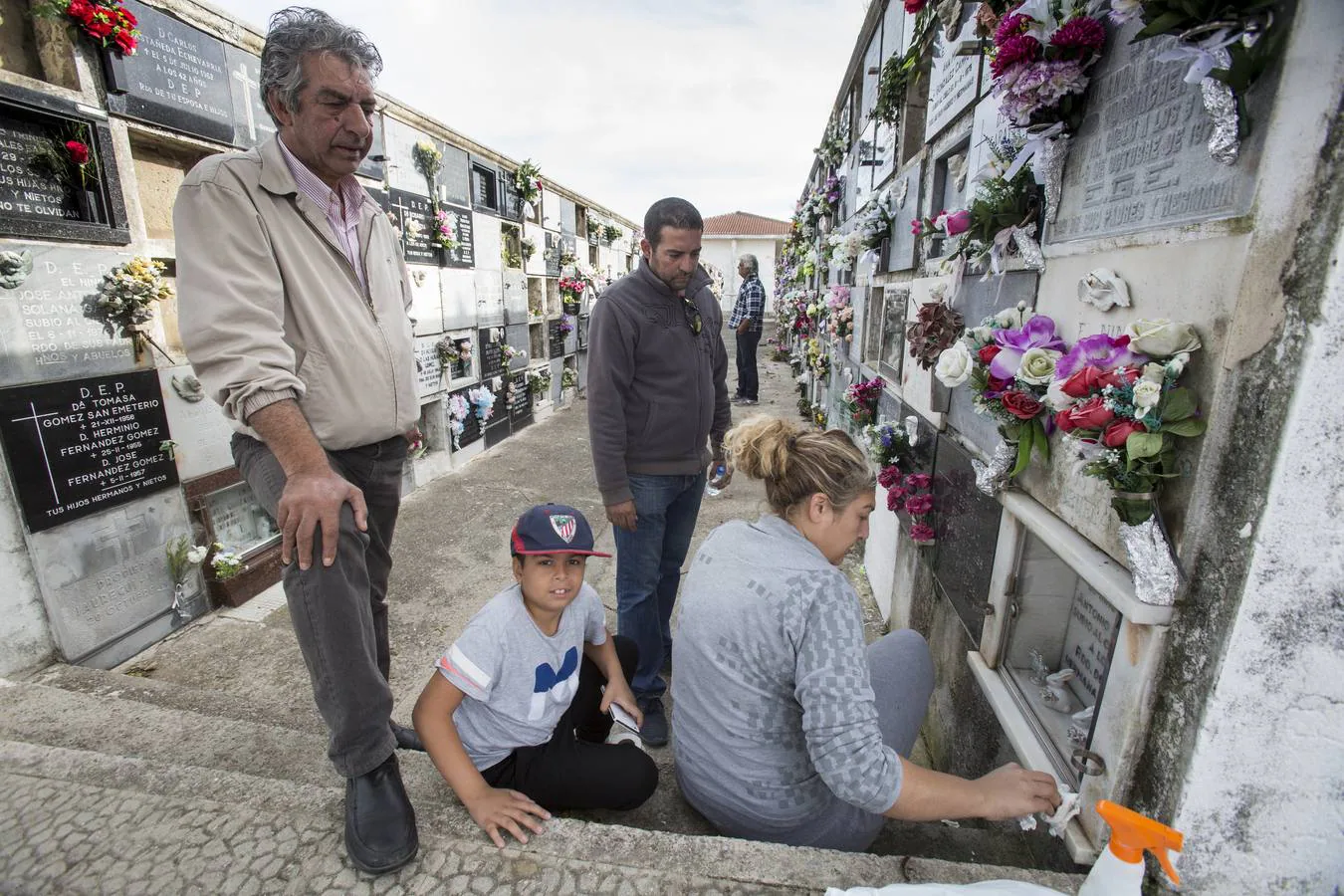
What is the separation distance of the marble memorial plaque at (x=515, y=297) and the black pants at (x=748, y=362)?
306 cm

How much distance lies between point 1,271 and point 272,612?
1.86m

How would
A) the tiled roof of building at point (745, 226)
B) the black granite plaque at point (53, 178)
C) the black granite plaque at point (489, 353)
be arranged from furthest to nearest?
the tiled roof of building at point (745, 226), the black granite plaque at point (489, 353), the black granite plaque at point (53, 178)

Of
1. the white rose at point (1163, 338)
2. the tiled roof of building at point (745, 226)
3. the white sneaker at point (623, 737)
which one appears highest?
the tiled roof of building at point (745, 226)

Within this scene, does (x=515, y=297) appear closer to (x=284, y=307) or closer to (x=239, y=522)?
(x=239, y=522)

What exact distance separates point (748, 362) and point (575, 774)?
7937mm

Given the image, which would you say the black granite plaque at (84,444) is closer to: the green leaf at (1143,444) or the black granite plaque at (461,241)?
the black granite plaque at (461,241)

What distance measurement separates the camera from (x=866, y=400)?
395 centimetres

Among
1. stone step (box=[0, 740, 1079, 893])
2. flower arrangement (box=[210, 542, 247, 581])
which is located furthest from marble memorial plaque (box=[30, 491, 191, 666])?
stone step (box=[0, 740, 1079, 893])

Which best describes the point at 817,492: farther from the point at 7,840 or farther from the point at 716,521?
the point at 716,521

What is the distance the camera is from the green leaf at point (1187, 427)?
110 centimetres

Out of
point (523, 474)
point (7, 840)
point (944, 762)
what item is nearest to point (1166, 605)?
point (944, 762)

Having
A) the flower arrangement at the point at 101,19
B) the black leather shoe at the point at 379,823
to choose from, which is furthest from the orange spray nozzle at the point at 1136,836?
the flower arrangement at the point at 101,19

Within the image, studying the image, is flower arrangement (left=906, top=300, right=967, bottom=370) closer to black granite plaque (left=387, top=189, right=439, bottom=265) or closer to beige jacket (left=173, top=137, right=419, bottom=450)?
beige jacket (left=173, top=137, right=419, bottom=450)

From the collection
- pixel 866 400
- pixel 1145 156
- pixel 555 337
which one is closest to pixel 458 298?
pixel 555 337
